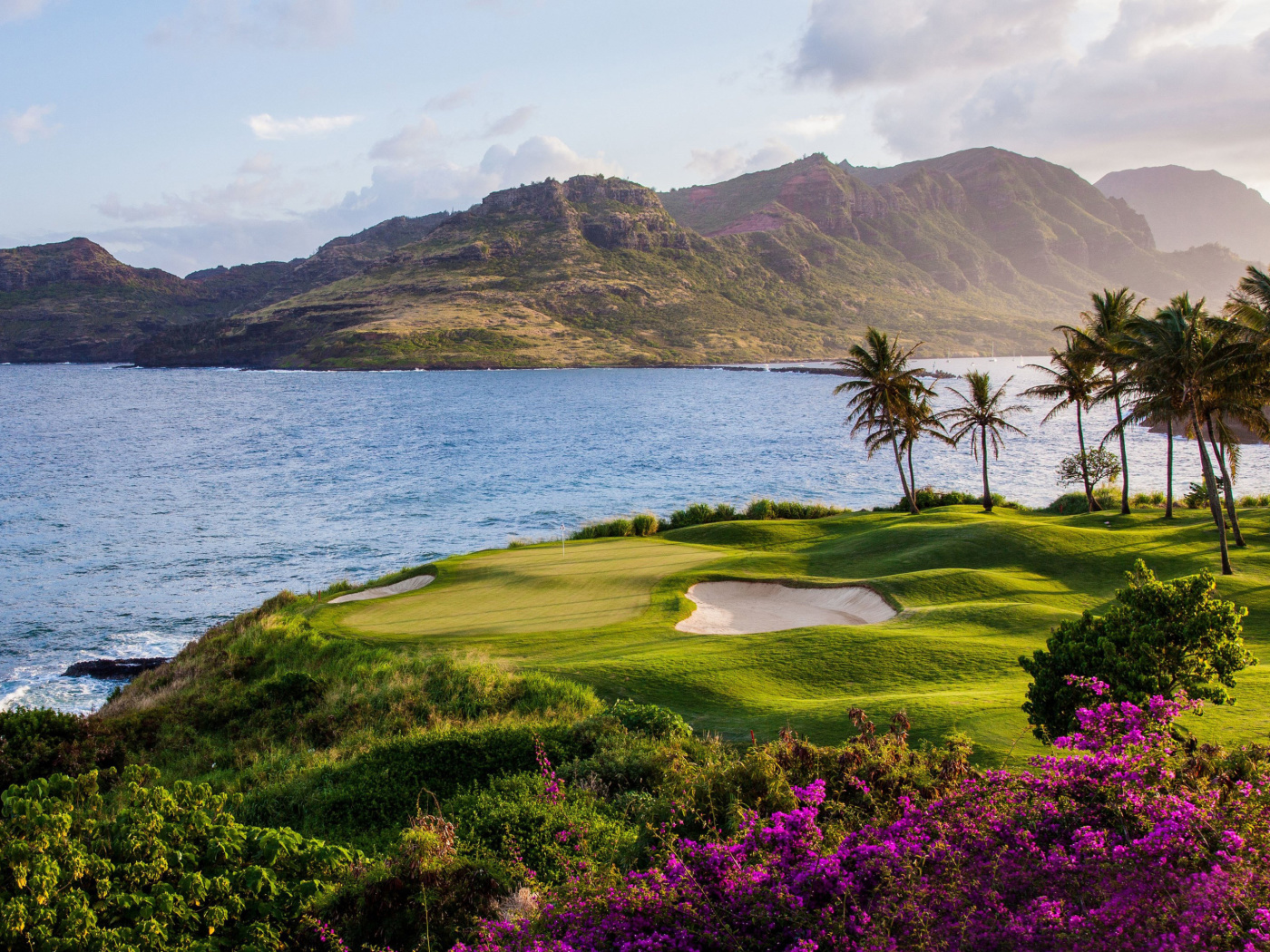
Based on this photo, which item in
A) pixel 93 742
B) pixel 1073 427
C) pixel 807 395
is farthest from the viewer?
pixel 807 395

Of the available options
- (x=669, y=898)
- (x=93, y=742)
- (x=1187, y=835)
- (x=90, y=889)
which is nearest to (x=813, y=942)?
(x=669, y=898)

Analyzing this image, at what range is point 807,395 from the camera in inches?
6225

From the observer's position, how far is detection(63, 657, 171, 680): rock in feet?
89.9

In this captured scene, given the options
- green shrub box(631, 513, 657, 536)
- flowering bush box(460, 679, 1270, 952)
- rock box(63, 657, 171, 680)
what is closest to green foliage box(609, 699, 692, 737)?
flowering bush box(460, 679, 1270, 952)

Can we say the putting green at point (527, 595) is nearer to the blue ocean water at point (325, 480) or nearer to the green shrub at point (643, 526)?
the green shrub at point (643, 526)

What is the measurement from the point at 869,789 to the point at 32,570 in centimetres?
4543

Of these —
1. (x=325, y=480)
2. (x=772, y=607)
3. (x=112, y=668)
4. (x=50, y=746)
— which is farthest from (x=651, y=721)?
(x=325, y=480)

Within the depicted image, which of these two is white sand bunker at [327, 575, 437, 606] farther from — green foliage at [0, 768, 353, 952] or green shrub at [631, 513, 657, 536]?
green foliage at [0, 768, 353, 952]

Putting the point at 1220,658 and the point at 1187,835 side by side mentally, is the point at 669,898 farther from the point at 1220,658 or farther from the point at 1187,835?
the point at 1220,658

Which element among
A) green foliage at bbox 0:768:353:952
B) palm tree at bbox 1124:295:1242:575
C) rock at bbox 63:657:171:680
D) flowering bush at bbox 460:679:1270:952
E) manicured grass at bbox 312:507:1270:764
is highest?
palm tree at bbox 1124:295:1242:575

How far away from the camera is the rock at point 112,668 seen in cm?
2739

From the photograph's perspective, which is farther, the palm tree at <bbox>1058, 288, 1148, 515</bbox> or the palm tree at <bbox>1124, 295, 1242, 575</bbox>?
the palm tree at <bbox>1058, 288, 1148, 515</bbox>

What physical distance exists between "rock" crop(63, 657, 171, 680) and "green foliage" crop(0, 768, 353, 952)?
66.6 ft

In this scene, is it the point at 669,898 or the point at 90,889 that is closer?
the point at 669,898
